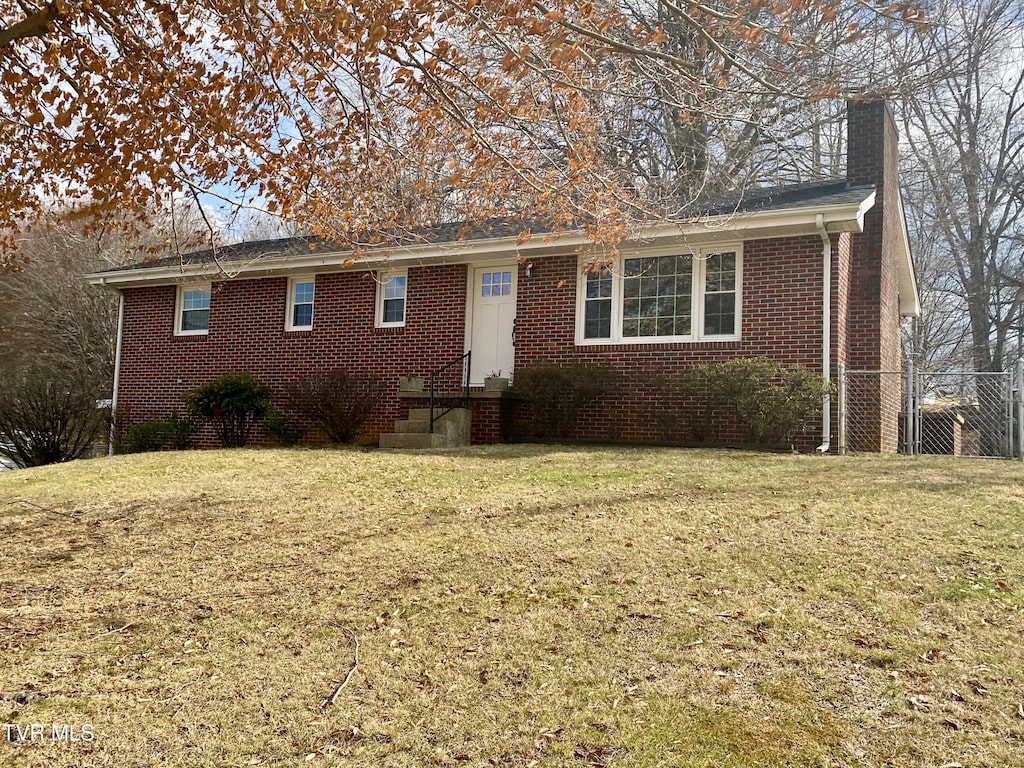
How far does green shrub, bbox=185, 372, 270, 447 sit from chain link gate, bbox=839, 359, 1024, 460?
9.65 metres

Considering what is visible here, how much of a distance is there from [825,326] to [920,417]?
3745 mm

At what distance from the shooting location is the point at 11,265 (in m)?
9.11

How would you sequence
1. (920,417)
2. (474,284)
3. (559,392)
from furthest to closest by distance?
(474,284)
(920,417)
(559,392)

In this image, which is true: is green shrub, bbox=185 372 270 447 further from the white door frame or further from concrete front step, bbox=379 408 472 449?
the white door frame

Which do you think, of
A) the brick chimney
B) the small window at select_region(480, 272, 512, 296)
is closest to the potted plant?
the small window at select_region(480, 272, 512, 296)

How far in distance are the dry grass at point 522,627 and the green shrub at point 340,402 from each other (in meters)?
5.56

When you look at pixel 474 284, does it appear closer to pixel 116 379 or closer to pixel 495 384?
pixel 495 384

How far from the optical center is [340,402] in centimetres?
1278

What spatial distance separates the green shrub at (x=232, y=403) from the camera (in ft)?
44.1

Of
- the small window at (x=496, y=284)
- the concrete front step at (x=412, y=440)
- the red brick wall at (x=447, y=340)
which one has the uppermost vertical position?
the small window at (x=496, y=284)

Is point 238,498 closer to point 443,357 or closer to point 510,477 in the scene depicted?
point 510,477

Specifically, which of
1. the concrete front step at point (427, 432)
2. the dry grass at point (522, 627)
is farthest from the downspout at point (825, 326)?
the concrete front step at point (427, 432)

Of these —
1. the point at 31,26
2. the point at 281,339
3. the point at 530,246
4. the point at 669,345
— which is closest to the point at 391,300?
the point at 281,339

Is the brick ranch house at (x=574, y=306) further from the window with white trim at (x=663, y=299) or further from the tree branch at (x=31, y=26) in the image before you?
the tree branch at (x=31, y=26)
